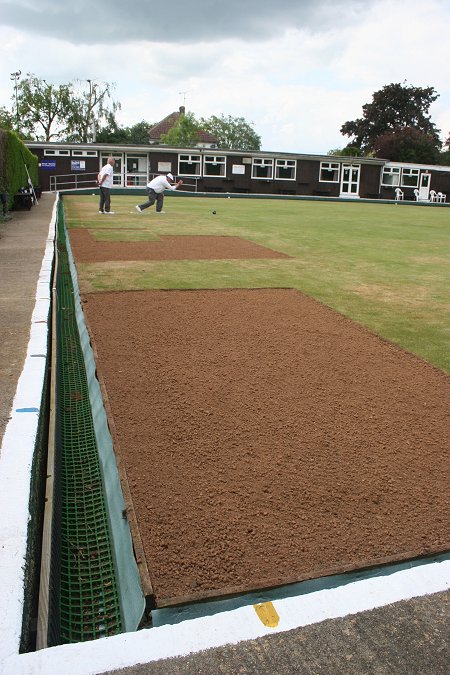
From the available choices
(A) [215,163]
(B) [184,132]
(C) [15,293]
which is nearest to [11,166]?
(C) [15,293]

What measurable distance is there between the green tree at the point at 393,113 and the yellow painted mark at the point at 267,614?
6380cm

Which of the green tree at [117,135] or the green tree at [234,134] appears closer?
the green tree at [117,135]

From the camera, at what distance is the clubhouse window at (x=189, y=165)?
120ft

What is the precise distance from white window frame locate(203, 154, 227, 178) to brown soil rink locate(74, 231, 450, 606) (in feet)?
110

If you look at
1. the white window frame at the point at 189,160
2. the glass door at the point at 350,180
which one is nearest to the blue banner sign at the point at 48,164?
the white window frame at the point at 189,160

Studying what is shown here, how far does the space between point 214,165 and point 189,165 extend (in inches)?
65.2

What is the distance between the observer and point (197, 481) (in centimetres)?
273

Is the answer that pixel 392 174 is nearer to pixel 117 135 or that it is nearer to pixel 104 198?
pixel 104 198

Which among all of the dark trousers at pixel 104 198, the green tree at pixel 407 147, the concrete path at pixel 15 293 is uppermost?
the green tree at pixel 407 147

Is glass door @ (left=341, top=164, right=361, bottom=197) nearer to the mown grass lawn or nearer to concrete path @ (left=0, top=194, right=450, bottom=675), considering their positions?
the mown grass lawn

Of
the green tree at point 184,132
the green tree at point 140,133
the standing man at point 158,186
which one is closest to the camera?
the standing man at point 158,186

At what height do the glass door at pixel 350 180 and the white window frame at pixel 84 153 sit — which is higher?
the white window frame at pixel 84 153

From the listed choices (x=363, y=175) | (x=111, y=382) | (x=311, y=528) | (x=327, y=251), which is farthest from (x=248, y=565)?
(x=363, y=175)

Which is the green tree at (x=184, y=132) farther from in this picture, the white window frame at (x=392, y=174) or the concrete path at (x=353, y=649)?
the concrete path at (x=353, y=649)
